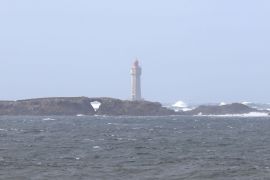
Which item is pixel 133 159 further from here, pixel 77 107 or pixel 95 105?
pixel 95 105

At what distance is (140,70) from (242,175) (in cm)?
15555

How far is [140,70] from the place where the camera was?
625ft

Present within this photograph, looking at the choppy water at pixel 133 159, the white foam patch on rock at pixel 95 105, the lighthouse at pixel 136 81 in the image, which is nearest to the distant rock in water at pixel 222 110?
the lighthouse at pixel 136 81

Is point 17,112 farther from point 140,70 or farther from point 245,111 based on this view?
point 245,111

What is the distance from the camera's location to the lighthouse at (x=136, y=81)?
189m

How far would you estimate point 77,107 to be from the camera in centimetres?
16738

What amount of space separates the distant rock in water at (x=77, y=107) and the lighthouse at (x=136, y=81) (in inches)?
695

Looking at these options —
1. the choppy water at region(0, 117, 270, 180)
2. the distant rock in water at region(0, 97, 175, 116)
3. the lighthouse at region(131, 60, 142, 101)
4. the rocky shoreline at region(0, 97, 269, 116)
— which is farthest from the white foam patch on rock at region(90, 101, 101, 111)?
the choppy water at region(0, 117, 270, 180)

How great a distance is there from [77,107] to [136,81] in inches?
952

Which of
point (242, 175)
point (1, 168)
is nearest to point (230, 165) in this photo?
point (242, 175)

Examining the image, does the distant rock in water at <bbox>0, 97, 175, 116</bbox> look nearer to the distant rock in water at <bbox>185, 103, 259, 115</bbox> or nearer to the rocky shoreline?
the rocky shoreline

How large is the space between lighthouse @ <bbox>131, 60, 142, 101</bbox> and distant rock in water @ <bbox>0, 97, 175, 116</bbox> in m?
17.6

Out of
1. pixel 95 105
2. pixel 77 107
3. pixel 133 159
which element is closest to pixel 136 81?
pixel 95 105

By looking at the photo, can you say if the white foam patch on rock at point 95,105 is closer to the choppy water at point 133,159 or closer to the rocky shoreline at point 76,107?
the rocky shoreline at point 76,107
